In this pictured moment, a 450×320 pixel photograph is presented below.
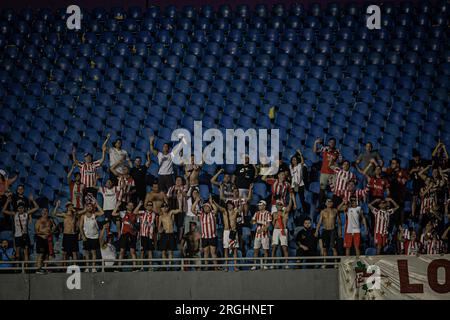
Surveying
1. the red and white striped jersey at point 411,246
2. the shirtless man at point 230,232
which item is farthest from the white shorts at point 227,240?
the red and white striped jersey at point 411,246

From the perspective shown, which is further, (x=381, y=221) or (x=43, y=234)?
(x=43, y=234)

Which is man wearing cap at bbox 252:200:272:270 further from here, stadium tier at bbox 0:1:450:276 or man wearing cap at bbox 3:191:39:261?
man wearing cap at bbox 3:191:39:261

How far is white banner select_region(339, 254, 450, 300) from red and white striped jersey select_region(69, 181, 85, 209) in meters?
4.53

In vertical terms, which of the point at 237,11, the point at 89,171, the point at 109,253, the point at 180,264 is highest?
the point at 237,11

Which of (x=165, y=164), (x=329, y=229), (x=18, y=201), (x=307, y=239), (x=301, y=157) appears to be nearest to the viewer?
(x=307, y=239)

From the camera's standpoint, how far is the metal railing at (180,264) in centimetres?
1282

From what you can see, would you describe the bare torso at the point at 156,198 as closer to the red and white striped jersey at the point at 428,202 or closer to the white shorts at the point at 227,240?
the white shorts at the point at 227,240

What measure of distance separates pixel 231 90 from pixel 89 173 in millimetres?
3090

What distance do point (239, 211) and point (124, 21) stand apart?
530cm

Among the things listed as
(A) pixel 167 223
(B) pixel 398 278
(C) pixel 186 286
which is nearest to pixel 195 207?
(A) pixel 167 223

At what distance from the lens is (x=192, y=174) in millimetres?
14008

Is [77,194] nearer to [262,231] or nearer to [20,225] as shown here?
[20,225]

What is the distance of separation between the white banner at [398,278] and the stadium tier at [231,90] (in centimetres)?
118

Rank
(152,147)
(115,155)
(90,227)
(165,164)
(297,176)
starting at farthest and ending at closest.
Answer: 1. (152,147)
2. (115,155)
3. (165,164)
4. (297,176)
5. (90,227)
